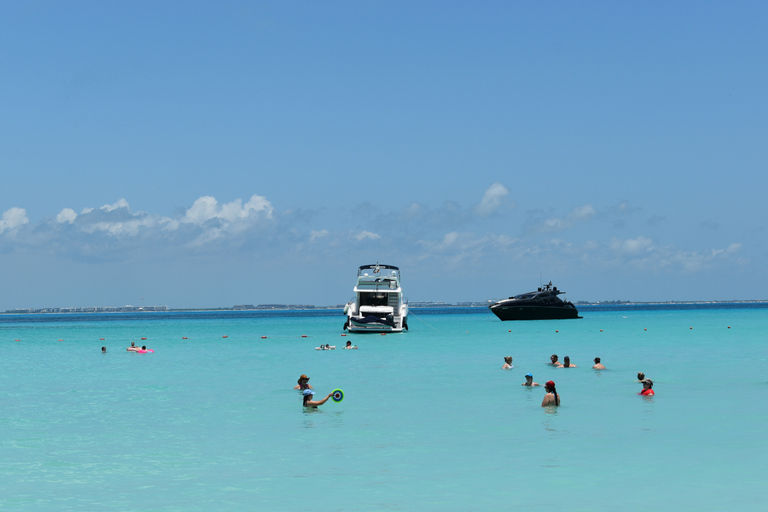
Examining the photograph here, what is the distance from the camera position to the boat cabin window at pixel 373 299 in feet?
241

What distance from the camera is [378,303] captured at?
241ft

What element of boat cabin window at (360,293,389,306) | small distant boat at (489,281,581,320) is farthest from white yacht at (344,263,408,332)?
small distant boat at (489,281,581,320)

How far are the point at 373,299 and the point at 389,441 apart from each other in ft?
180

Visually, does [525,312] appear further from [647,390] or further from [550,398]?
[550,398]

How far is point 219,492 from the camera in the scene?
13.8 m

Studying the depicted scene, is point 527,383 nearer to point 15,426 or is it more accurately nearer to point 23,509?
point 15,426

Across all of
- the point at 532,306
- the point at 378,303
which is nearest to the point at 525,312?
the point at 532,306

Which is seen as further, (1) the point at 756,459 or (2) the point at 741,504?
(1) the point at 756,459

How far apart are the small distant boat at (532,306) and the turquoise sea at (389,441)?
213 feet

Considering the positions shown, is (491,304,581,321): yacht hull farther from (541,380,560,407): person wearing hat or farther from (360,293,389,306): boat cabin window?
(541,380,560,407): person wearing hat

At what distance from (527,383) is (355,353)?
22.0 m

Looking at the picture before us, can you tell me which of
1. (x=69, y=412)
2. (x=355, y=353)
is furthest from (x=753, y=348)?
(x=69, y=412)

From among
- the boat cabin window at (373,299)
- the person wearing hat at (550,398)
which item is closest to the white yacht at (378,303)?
the boat cabin window at (373,299)

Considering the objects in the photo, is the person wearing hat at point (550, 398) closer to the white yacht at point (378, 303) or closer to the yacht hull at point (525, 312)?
the white yacht at point (378, 303)
